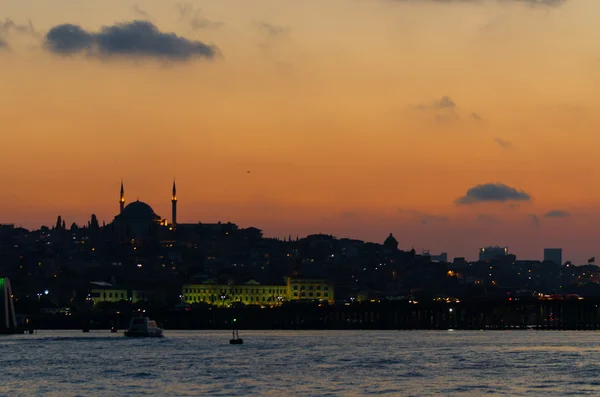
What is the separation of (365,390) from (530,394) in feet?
29.4

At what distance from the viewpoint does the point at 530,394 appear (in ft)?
240

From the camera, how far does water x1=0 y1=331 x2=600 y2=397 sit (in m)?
75.8

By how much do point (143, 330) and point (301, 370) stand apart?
253ft

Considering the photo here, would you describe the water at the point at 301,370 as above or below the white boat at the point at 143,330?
below

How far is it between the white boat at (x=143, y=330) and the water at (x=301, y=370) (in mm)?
31566

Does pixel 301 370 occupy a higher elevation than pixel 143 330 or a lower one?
lower

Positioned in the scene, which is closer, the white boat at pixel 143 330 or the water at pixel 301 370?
the water at pixel 301 370

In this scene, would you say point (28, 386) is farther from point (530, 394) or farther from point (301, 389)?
point (530, 394)

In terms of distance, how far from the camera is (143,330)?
166m

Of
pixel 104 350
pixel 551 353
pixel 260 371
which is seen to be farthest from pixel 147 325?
pixel 260 371

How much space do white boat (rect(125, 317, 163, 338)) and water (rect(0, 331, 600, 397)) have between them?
31.6 meters

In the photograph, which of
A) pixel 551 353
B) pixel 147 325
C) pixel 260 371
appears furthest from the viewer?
pixel 147 325

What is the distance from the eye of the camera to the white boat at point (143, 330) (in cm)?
16475

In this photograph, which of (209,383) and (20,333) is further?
(20,333)
